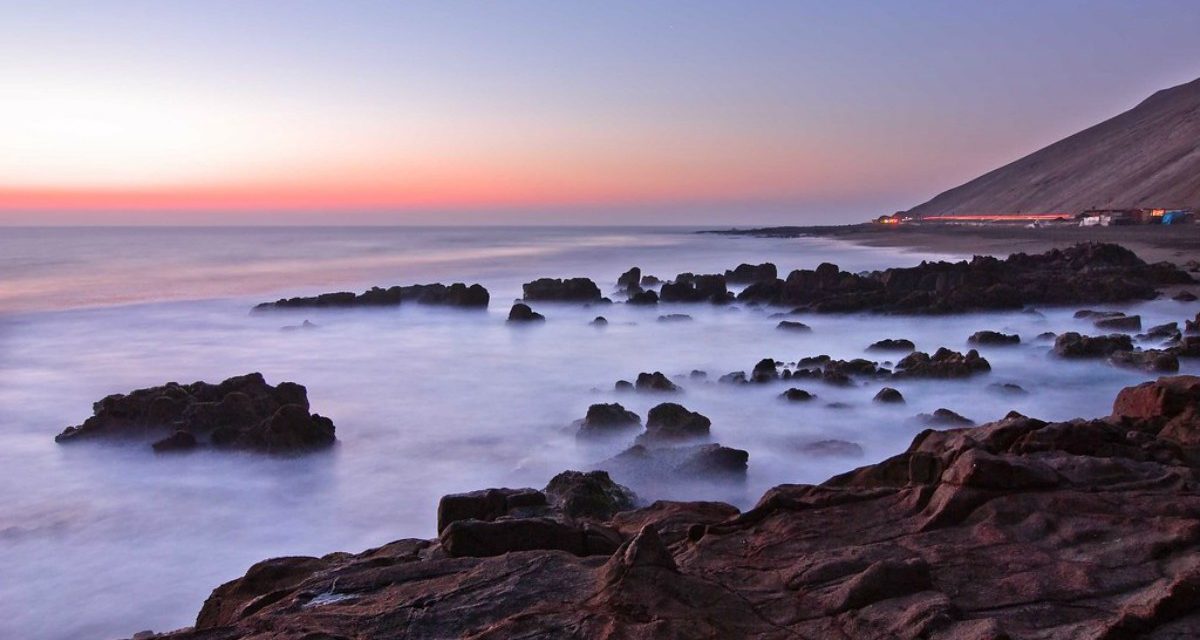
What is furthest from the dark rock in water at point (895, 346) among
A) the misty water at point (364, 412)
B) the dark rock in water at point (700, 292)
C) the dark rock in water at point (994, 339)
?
the dark rock in water at point (700, 292)

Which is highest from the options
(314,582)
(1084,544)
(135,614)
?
(1084,544)

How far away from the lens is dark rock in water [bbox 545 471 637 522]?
19.6ft

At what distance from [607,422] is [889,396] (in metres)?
3.81

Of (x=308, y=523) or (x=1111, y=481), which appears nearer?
(x=1111, y=481)

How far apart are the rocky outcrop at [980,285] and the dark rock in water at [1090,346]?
555 centimetres

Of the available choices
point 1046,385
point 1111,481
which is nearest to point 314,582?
point 1111,481

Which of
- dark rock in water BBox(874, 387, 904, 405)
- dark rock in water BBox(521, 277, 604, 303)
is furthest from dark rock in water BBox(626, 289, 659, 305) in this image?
dark rock in water BBox(874, 387, 904, 405)

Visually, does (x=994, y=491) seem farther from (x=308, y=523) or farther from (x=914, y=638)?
(x=308, y=523)

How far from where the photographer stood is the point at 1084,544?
3738 mm

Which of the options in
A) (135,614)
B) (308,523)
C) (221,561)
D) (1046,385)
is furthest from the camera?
(1046,385)

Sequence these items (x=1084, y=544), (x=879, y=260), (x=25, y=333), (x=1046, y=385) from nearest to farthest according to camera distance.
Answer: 1. (x=1084, y=544)
2. (x=1046, y=385)
3. (x=25, y=333)
4. (x=879, y=260)

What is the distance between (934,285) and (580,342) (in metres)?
11.0

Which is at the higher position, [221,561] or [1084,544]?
[1084,544]

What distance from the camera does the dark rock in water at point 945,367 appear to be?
11.8m
